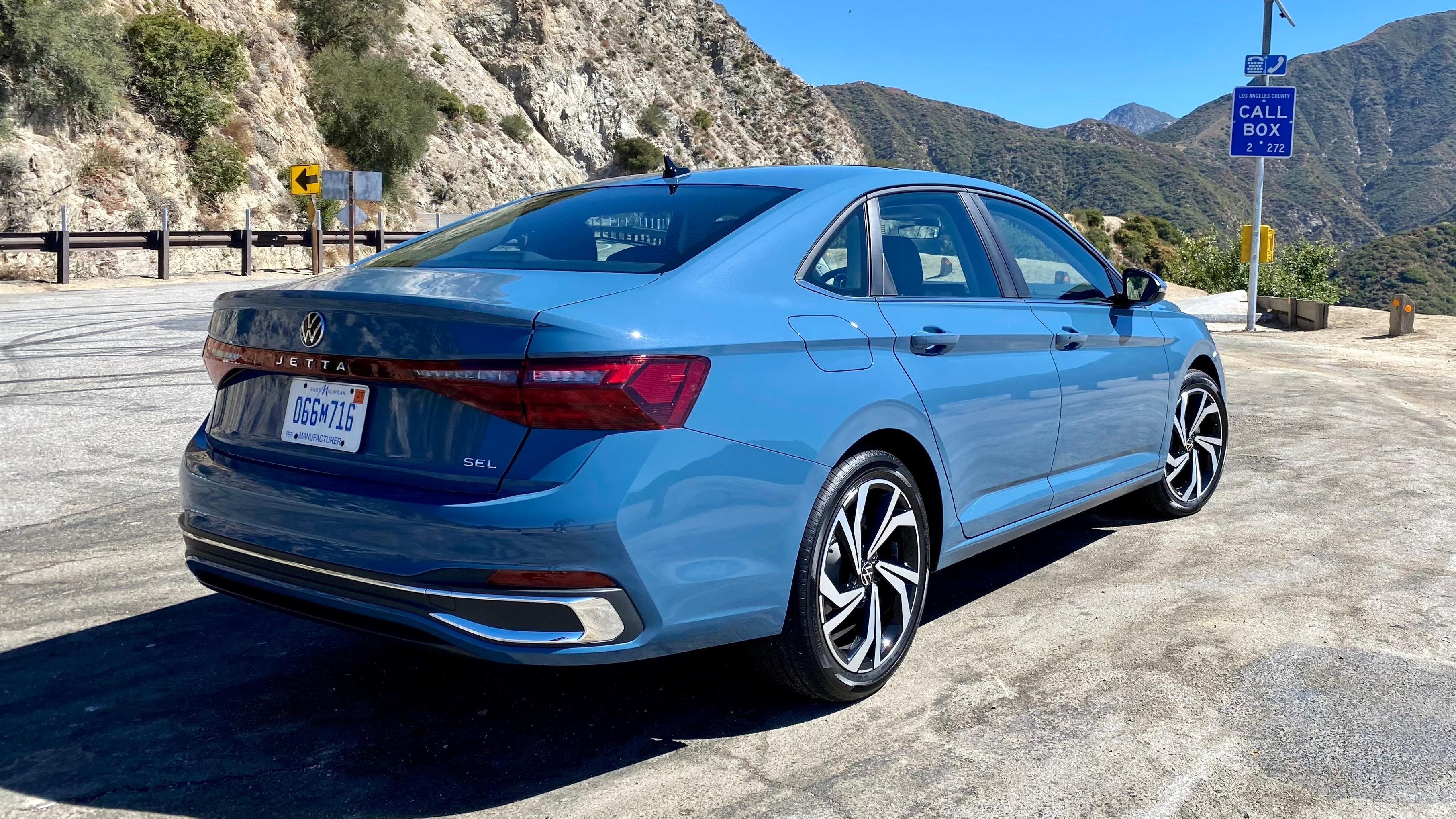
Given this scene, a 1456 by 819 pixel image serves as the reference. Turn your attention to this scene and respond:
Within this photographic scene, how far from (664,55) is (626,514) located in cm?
9136

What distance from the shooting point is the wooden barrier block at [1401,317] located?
17359 millimetres

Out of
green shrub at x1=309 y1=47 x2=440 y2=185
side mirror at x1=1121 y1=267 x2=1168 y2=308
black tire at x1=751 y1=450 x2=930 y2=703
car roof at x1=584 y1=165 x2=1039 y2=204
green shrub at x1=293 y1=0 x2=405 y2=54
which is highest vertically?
green shrub at x1=293 y1=0 x2=405 y2=54

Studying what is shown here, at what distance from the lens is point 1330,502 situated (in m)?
6.24

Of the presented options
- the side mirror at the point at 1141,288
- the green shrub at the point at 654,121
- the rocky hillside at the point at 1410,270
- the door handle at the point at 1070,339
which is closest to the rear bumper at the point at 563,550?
the door handle at the point at 1070,339

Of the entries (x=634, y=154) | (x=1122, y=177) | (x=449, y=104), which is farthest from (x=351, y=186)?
(x=1122, y=177)

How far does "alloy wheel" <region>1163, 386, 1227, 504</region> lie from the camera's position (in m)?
5.69

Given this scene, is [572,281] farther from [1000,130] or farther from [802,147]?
[1000,130]

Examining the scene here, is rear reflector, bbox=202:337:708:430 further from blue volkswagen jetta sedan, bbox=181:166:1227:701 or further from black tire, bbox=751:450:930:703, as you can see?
black tire, bbox=751:450:930:703

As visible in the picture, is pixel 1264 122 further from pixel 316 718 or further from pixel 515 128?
pixel 515 128

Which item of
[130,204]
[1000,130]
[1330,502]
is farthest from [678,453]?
[1000,130]

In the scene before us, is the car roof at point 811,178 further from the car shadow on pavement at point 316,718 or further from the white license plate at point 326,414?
the car shadow on pavement at point 316,718

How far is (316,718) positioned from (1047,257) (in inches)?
129

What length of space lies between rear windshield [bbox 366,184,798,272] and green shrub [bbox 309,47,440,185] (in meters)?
45.0

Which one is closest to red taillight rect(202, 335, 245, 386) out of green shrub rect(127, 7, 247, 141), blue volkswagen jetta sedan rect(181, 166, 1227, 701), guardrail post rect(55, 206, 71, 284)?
blue volkswagen jetta sedan rect(181, 166, 1227, 701)
